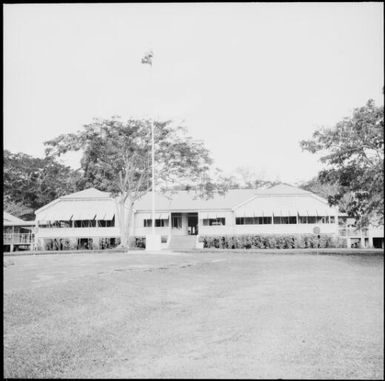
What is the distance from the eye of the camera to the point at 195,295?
32.9 ft

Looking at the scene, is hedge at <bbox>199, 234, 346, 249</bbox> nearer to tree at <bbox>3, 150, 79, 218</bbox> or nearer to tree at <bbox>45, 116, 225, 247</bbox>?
tree at <bbox>45, 116, 225, 247</bbox>

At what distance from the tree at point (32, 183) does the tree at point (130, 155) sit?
15.3 meters

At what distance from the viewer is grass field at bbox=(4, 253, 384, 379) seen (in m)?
3.79

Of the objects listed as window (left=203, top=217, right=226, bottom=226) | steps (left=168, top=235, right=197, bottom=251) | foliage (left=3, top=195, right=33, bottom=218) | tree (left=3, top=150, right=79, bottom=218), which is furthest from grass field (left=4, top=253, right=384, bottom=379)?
foliage (left=3, top=195, right=33, bottom=218)

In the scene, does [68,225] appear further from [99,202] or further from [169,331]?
[169,331]

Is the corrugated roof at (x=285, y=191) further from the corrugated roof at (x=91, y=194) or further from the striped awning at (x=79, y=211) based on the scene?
the corrugated roof at (x=91, y=194)

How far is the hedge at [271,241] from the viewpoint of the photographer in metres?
30.5

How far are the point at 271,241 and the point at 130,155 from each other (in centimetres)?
1172

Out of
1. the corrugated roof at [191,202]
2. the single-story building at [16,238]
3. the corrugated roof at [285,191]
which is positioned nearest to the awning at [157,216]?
the corrugated roof at [191,202]

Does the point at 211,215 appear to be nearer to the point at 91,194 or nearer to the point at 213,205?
the point at 213,205

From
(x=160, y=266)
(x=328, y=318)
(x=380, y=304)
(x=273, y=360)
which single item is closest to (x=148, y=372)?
(x=273, y=360)

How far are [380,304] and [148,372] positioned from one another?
2491 millimetres

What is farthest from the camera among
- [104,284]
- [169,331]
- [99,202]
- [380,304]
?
[99,202]

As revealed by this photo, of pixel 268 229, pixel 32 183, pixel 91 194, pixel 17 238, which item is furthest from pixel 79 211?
pixel 268 229
